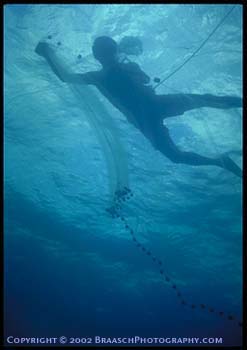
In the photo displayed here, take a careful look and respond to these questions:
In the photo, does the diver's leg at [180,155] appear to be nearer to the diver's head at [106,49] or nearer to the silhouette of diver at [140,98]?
the silhouette of diver at [140,98]

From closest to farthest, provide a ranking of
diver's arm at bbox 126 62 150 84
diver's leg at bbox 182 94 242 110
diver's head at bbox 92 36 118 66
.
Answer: diver's head at bbox 92 36 118 66, diver's arm at bbox 126 62 150 84, diver's leg at bbox 182 94 242 110

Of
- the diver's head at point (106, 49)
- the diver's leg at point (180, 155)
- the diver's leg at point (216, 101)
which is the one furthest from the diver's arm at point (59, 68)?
the diver's leg at point (216, 101)

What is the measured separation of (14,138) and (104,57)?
888 cm

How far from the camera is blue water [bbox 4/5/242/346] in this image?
416 inches

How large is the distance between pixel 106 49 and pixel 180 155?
390 cm

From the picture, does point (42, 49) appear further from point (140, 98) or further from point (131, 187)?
point (131, 187)

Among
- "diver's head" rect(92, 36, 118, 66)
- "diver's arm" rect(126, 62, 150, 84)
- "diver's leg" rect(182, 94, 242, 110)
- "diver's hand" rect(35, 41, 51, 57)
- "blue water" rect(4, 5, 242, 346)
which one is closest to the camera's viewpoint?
"diver's head" rect(92, 36, 118, 66)

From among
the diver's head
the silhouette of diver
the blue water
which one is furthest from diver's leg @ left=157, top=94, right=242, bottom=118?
the blue water

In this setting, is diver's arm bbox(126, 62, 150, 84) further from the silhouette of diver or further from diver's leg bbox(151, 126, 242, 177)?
diver's leg bbox(151, 126, 242, 177)

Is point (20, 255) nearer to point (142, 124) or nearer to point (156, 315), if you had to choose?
point (156, 315)

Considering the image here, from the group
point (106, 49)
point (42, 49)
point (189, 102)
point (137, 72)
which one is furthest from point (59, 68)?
point (189, 102)

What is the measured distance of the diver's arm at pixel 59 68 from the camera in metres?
9.84

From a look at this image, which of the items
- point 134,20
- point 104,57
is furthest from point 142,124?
point 134,20

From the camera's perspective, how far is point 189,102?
9.67 m
